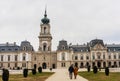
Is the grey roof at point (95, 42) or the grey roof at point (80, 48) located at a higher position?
the grey roof at point (95, 42)

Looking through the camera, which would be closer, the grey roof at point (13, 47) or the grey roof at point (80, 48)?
the grey roof at point (13, 47)

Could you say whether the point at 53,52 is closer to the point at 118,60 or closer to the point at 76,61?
the point at 76,61

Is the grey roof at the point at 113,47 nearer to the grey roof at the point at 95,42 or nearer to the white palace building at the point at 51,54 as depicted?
the white palace building at the point at 51,54

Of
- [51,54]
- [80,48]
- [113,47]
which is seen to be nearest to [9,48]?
[51,54]

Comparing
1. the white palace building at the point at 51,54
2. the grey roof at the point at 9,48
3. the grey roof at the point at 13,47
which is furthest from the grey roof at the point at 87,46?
the grey roof at the point at 9,48

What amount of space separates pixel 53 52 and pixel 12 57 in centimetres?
1443

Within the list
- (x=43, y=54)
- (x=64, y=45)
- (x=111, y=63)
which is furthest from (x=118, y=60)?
(x=43, y=54)

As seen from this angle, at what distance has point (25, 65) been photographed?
95.1m

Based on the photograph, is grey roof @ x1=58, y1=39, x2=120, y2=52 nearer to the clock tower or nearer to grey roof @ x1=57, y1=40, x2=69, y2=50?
grey roof @ x1=57, y1=40, x2=69, y2=50

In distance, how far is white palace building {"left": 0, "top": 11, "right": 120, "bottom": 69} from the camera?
9538 centimetres

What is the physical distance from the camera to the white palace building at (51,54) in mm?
95375

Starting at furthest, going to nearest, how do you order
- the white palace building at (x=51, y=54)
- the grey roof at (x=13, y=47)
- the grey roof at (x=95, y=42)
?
1. the grey roof at (x=95, y=42)
2. the grey roof at (x=13, y=47)
3. the white palace building at (x=51, y=54)

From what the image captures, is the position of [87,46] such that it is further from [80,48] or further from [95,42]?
[95,42]

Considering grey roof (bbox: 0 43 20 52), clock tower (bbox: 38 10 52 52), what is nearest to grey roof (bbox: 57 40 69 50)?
clock tower (bbox: 38 10 52 52)
